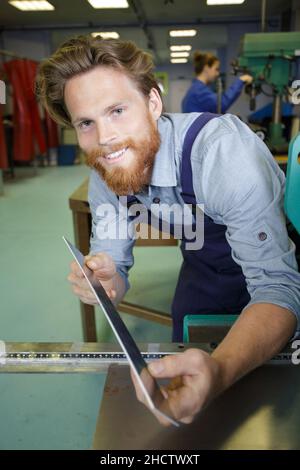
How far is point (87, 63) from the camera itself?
0.94m

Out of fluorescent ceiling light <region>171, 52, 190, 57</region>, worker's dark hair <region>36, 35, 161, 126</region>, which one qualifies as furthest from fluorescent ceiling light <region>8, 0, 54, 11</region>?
worker's dark hair <region>36, 35, 161, 126</region>

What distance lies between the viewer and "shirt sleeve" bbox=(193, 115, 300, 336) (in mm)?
743

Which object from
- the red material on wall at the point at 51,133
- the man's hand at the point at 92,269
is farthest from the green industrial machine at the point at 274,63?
the red material on wall at the point at 51,133

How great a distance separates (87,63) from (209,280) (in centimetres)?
73

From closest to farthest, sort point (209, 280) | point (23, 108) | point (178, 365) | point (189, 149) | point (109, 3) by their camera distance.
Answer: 1. point (178, 365)
2. point (189, 149)
3. point (209, 280)
4. point (23, 108)
5. point (109, 3)

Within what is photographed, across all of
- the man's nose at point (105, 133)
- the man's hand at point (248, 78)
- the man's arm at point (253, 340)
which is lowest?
the man's arm at point (253, 340)

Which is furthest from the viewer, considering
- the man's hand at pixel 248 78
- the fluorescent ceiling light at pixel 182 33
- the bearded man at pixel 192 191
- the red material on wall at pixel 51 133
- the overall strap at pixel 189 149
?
the fluorescent ceiling light at pixel 182 33

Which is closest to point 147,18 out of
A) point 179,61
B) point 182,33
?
point 182,33

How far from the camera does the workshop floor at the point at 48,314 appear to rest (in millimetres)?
1363

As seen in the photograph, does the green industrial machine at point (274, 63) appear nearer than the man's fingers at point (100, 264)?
No

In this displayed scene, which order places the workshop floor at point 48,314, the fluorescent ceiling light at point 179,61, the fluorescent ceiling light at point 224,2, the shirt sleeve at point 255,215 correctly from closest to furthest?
the shirt sleeve at point 255,215, the workshop floor at point 48,314, the fluorescent ceiling light at point 224,2, the fluorescent ceiling light at point 179,61

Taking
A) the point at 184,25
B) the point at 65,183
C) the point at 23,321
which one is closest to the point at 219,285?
the point at 23,321

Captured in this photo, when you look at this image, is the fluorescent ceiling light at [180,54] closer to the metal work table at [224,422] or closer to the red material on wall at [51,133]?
the red material on wall at [51,133]

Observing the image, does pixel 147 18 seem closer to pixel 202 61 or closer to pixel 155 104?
pixel 202 61
